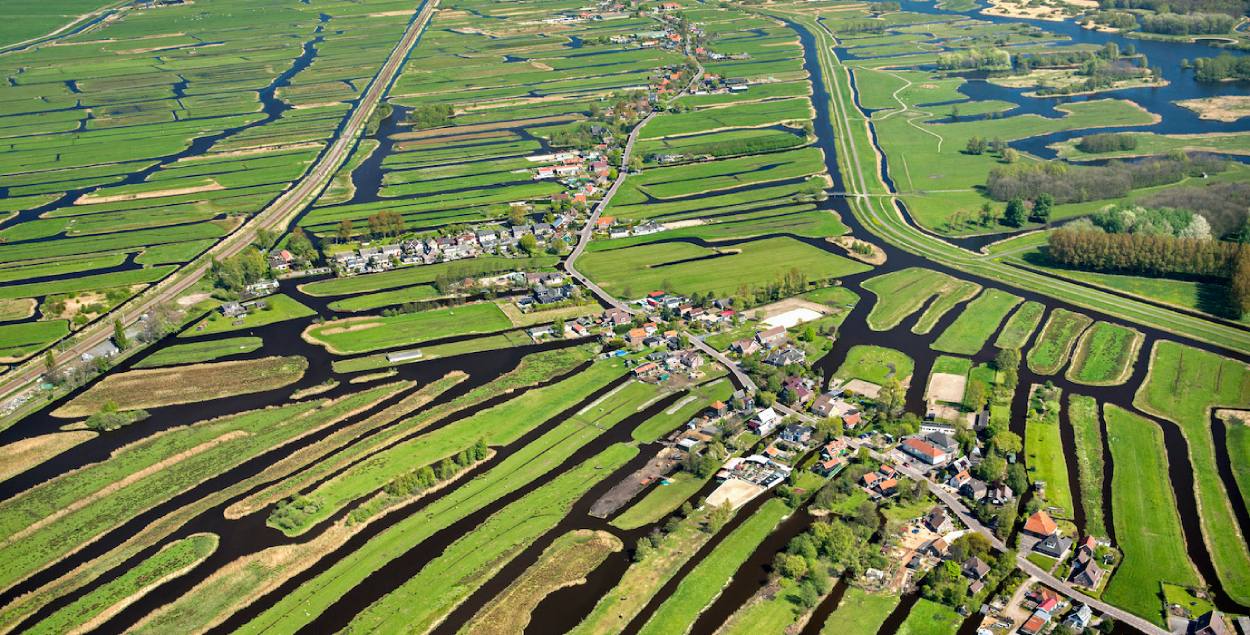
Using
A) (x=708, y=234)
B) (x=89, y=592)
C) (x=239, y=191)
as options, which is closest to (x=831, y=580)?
(x=89, y=592)

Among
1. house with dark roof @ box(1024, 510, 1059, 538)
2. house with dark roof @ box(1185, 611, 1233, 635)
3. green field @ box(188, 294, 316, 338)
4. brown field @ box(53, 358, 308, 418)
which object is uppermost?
green field @ box(188, 294, 316, 338)


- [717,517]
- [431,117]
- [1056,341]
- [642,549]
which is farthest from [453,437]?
[431,117]

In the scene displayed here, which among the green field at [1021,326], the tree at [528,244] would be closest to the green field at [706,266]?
the tree at [528,244]

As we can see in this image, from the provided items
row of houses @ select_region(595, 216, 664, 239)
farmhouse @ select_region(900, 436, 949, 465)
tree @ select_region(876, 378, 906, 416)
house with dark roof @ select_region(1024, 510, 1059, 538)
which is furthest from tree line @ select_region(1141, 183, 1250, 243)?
house with dark roof @ select_region(1024, 510, 1059, 538)

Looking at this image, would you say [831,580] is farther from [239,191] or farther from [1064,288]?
Answer: [239,191]

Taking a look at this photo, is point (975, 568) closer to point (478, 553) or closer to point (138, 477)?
point (478, 553)

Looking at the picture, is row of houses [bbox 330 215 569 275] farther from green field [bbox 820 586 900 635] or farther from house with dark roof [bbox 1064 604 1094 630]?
house with dark roof [bbox 1064 604 1094 630]
